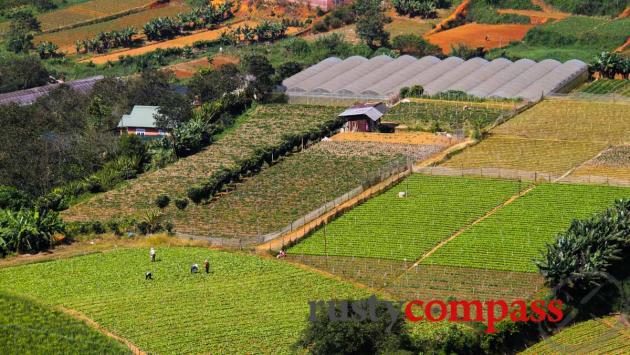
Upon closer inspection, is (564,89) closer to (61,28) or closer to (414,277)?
(414,277)

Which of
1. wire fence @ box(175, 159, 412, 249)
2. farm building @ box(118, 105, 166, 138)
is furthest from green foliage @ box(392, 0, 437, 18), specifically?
wire fence @ box(175, 159, 412, 249)

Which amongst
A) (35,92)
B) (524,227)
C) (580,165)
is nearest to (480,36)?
(35,92)

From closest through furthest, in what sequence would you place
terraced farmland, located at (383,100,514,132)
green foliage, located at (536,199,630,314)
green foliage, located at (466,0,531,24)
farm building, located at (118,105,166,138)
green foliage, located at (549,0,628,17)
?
green foliage, located at (536,199,630,314) < terraced farmland, located at (383,100,514,132) < farm building, located at (118,105,166,138) < green foliage, located at (549,0,628,17) < green foliage, located at (466,0,531,24)

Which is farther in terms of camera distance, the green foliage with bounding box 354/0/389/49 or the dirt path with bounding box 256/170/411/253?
the green foliage with bounding box 354/0/389/49

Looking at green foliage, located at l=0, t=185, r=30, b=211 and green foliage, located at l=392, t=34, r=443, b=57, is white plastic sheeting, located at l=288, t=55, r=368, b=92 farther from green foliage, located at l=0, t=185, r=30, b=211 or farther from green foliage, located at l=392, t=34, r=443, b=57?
green foliage, located at l=0, t=185, r=30, b=211

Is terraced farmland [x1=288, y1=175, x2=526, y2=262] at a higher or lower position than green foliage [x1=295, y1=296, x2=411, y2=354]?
lower

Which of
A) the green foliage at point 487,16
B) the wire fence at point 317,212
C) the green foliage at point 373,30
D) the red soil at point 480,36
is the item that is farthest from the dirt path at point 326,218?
the green foliage at point 487,16

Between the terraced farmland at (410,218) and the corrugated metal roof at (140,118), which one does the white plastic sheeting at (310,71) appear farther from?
the terraced farmland at (410,218)
